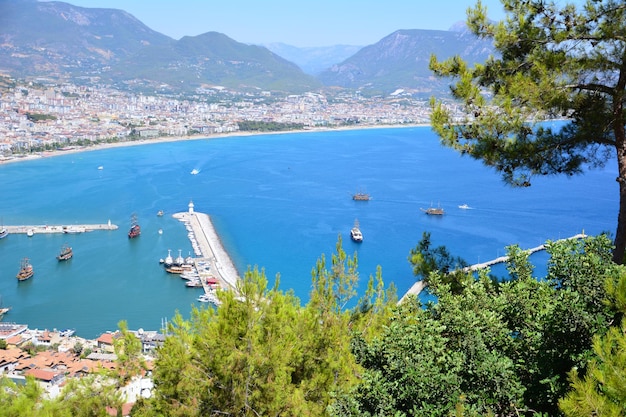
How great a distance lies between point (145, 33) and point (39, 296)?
303 ft

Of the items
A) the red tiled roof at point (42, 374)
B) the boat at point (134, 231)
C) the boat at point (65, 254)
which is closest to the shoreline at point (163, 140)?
the boat at point (134, 231)

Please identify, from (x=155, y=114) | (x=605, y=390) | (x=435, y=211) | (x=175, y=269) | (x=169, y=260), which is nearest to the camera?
(x=605, y=390)

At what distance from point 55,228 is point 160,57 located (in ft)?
221

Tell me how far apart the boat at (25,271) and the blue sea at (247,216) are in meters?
0.15

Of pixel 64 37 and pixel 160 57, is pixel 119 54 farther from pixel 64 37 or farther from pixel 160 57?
pixel 160 57

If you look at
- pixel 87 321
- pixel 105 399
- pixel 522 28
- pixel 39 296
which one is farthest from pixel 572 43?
pixel 39 296

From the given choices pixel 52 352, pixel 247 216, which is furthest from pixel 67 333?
pixel 247 216

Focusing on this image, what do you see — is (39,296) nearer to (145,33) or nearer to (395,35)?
(145,33)

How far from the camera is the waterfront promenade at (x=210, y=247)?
10820mm

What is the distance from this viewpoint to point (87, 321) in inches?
357

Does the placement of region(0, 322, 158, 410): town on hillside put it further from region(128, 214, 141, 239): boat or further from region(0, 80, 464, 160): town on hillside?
region(0, 80, 464, 160): town on hillside

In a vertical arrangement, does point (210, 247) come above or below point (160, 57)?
below

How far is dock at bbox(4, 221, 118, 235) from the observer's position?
14063 mm

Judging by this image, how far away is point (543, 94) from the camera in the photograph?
6.71 feet
